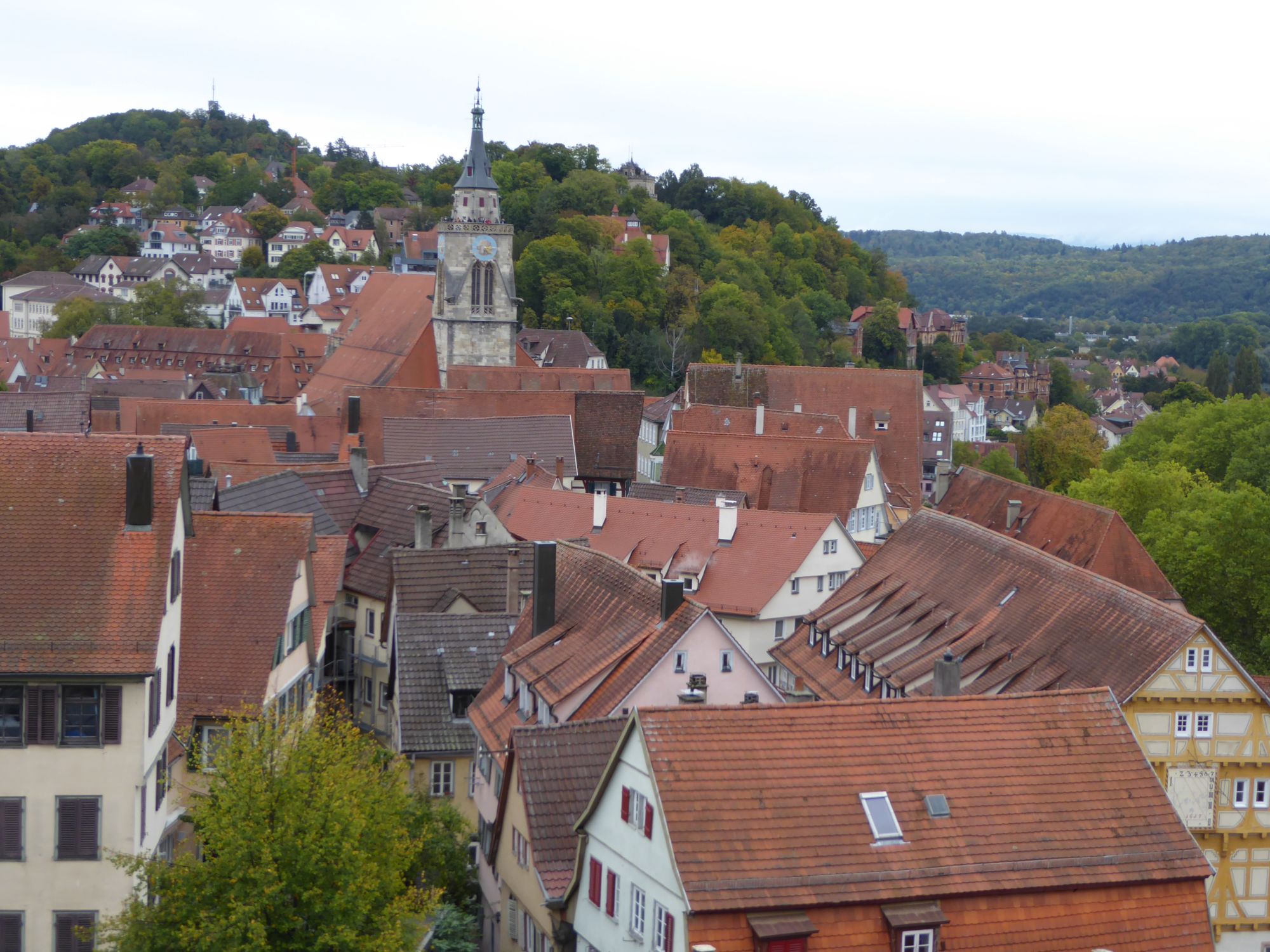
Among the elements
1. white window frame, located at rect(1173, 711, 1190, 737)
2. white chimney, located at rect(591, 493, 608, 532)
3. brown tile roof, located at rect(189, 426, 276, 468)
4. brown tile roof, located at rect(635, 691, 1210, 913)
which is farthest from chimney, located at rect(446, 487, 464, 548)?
brown tile roof, located at rect(635, 691, 1210, 913)

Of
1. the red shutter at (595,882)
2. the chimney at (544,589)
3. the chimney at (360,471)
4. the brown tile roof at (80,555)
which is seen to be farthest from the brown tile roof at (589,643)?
the chimney at (360,471)

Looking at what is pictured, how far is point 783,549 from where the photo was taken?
148 ft

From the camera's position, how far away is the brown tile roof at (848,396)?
70.7 meters

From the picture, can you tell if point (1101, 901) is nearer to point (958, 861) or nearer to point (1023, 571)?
point (958, 861)

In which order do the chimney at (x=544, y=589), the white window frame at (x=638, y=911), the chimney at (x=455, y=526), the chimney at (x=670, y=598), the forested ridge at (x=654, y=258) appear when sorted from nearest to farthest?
the white window frame at (x=638, y=911), the chimney at (x=670, y=598), the chimney at (x=544, y=589), the chimney at (x=455, y=526), the forested ridge at (x=654, y=258)

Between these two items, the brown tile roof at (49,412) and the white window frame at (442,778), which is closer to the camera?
the white window frame at (442,778)

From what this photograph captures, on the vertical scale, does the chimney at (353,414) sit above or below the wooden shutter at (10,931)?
above

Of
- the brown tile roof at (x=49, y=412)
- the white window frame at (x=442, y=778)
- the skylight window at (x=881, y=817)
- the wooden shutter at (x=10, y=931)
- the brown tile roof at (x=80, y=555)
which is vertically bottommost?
the white window frame at (x=442, y=778)

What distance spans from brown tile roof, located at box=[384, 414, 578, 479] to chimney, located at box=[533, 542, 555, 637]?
32.6 meters

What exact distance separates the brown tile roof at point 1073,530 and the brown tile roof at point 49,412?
105ft

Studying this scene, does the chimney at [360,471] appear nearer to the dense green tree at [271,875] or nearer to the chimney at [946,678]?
the chimney at [946,678]

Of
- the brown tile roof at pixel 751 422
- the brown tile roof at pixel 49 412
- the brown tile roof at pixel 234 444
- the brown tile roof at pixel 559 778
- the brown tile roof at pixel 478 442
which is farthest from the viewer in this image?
the brown tile roof at pixel 751 422

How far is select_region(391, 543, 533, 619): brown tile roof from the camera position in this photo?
34750 mm

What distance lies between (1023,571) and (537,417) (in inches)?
1392
